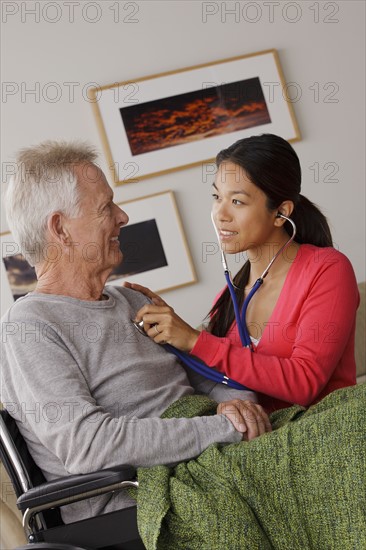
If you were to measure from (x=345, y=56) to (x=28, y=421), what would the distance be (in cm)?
271

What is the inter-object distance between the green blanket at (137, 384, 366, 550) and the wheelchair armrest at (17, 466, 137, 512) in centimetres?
6

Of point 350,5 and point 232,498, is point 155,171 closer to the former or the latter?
point 350,5

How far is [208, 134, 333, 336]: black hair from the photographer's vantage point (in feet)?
7.44

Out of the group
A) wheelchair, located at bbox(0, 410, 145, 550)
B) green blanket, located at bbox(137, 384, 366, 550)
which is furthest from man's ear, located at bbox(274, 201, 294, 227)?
wheelchair, located at bbox(0, 410, 145, 550)

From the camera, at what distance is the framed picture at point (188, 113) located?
3.63 meters

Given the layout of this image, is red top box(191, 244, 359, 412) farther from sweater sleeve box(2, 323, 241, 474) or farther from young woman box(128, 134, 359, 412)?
sweater sleeve box(2, 323, 241, 474)

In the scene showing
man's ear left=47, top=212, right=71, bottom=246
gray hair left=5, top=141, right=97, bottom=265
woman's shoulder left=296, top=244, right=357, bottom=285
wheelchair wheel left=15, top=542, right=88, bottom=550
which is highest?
gray hair left=5, top=141, right=97, bottom=265

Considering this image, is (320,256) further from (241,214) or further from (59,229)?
(59,229)

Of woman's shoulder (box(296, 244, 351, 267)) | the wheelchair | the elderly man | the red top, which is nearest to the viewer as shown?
the wheelchair

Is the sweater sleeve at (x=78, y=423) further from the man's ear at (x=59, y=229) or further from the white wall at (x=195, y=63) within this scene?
the white wall at (x=195, y=63)

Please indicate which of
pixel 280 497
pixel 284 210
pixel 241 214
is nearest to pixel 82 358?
pixel 280 497

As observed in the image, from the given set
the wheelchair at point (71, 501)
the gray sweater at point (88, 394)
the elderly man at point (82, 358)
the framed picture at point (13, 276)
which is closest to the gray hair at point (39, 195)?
the elderly man at point (82, 358)

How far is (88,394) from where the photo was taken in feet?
5.81

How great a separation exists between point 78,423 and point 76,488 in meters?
0.14
